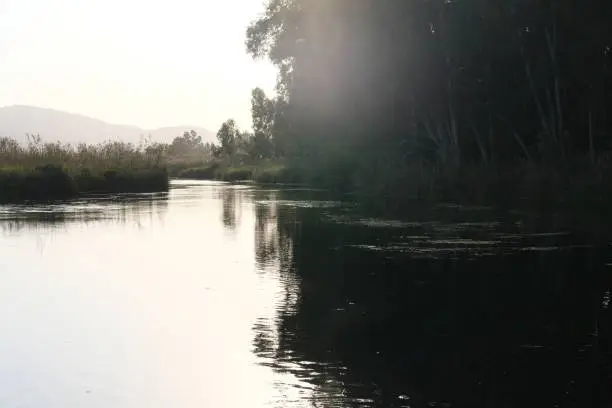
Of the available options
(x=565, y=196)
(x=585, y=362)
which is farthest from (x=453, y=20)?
(x=585, y=362)

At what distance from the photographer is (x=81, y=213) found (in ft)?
99.6

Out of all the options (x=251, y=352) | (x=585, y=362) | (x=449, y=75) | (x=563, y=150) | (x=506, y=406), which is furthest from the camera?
(x=449, y=75)

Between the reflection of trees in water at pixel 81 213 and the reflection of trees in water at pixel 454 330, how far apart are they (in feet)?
41.6

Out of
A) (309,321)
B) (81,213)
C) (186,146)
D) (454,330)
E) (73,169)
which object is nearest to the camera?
(454,330)

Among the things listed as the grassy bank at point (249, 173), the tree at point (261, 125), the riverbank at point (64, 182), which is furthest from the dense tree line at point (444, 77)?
the tree at point (261, 125)

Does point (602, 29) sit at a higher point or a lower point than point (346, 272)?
higher

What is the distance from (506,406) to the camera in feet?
23.3

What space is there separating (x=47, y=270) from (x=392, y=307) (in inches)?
321

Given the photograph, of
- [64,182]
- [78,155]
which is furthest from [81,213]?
[78,155]

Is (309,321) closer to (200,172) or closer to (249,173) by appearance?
(249,173)

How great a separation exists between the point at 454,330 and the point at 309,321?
Result: 207cm

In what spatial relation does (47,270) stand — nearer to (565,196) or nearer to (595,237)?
(595,237)

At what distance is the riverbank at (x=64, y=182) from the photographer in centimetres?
3922

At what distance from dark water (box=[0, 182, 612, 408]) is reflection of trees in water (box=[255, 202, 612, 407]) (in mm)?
32
